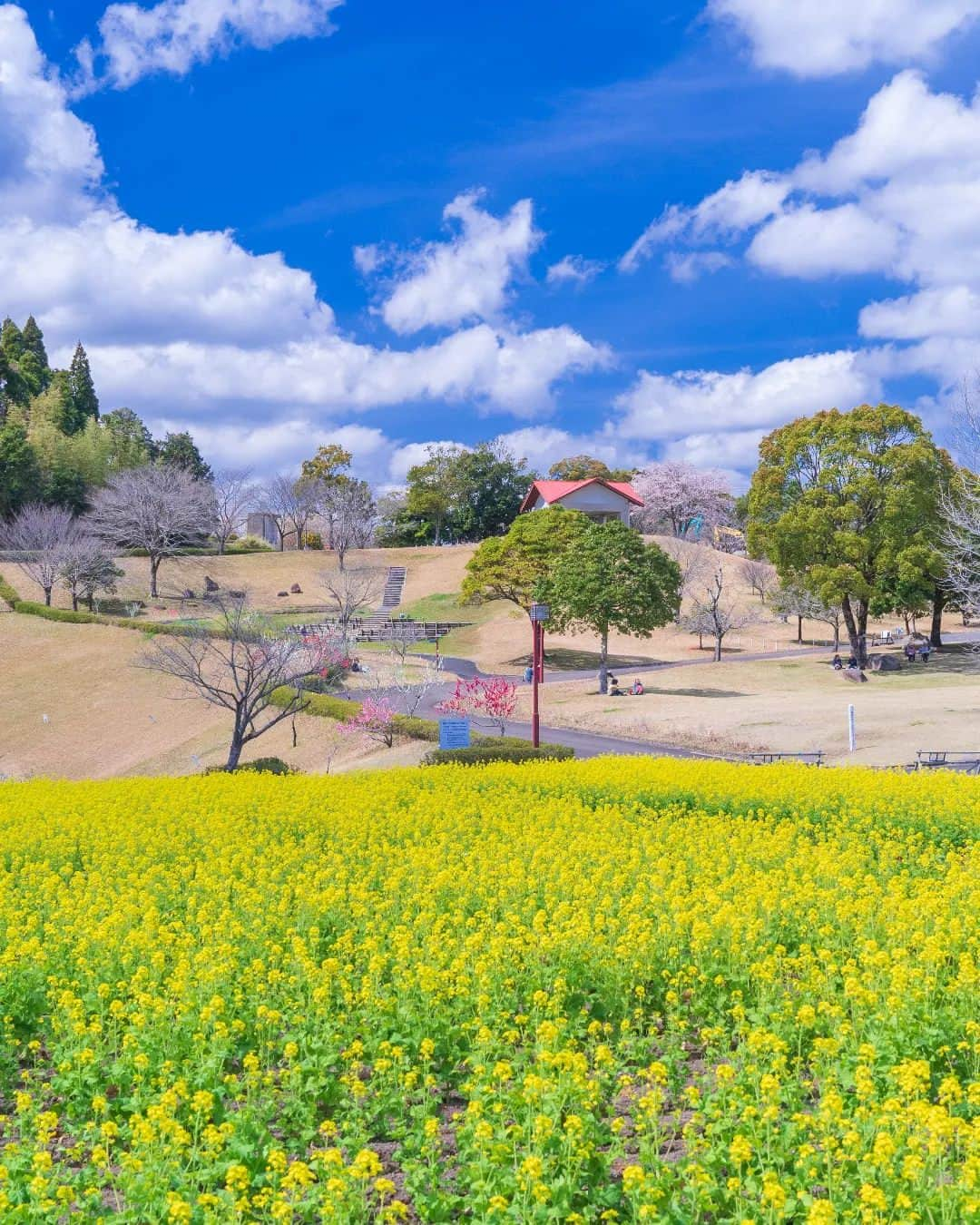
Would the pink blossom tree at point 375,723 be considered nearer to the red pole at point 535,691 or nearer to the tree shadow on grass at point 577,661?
the red pole at point 535,691

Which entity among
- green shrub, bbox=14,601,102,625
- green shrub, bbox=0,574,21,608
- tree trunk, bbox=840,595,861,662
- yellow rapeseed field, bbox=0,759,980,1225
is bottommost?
yellow rapeseed field, bbox=0,759,980,1225

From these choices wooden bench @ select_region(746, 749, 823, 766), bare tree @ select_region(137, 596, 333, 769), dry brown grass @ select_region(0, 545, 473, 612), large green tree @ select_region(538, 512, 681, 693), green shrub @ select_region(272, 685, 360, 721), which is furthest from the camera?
dry brown grass @ select_region(0, 545, 473, 612)

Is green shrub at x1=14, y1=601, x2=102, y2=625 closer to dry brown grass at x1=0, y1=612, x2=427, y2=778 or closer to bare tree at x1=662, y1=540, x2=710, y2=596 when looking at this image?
dry brown grass at x1=0, y1=612, x2=427, y2=778

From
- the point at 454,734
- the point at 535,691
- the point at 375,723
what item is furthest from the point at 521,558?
the point at 454,734

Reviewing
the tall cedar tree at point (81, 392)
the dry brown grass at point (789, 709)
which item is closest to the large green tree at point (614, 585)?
the dry brown grass at point (789, 709)

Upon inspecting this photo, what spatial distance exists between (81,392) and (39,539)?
117 feet

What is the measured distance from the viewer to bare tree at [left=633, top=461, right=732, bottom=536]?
96.4m

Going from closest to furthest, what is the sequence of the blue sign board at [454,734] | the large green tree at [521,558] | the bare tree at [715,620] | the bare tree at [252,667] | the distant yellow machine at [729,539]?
the blue sign board at [454,734]
the bare tree at [252,667]
the large green tree at [521,558]
the bare tree at [715,620]
the distant yellow machine at [729,539]

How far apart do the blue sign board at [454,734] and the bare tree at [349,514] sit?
5885 centimetres

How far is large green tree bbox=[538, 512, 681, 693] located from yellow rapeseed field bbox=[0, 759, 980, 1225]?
97.7ft

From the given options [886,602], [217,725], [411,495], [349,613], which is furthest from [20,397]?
[886,602]

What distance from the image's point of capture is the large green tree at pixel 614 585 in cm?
4312

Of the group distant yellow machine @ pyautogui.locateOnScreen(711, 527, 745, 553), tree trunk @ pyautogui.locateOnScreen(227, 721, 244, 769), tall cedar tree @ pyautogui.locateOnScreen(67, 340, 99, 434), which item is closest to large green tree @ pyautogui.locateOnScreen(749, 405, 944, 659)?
tree trunk @ pyautogui.locateOnScreen(227, 721, 244, 769)

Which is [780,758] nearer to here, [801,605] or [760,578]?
[801,605]
